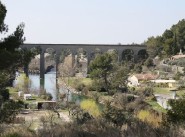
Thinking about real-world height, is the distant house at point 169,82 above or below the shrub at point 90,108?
above

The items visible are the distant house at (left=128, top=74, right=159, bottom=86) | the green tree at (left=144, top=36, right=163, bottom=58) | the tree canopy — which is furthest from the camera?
the green tree at (left=144, top=36, right=163, bottom=58)

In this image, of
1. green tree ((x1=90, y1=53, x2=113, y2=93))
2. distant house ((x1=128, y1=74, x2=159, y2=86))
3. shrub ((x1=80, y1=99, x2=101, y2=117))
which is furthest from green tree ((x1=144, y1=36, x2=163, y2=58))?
shrub ((x1=80, y1=99, x2=101, y2=117))

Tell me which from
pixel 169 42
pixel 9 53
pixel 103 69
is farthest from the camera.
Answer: pixel 169 42

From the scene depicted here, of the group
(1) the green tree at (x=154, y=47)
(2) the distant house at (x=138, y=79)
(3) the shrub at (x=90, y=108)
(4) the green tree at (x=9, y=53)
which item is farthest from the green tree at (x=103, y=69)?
(4) the green tree at (x=9, y=53)

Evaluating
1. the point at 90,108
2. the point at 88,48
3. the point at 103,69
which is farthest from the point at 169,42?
the point at 90,108

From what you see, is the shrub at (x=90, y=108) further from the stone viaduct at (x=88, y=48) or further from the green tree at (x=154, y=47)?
the stone viaduct at (x=88, y=48)

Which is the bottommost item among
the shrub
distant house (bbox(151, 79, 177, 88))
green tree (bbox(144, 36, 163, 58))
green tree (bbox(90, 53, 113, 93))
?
the shrub

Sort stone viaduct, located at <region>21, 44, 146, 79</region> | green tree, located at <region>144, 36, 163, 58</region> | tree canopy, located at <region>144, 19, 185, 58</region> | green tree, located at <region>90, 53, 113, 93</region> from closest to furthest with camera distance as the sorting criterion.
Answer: green tree, located at <region>90, 53, 113, 93</region> → tree canopy, located at <region>144, 19, 185, 58</region> → green tree, located at <region>144, 36, 163, 58</region> → stone viaduct, located at <region>21, 44, 146, 79</region>

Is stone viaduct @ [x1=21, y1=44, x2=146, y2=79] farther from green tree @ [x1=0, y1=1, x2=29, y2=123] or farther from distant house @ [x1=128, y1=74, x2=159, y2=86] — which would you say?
green tree @ [x1=0, y1=1, x2=29, y2=123]

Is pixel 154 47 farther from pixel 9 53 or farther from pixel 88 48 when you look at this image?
pixel 9 53

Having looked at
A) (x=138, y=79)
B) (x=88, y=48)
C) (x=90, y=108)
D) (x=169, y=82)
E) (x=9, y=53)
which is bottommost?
(x=90, y=108)

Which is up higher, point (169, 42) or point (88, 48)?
point (169, 42)

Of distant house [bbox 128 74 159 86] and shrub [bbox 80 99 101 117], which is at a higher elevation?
distant house [bbox 128 74 159 86]

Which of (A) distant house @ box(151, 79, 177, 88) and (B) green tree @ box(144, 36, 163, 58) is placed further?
(B) green tree @ box(144, 36, 163, 58)
